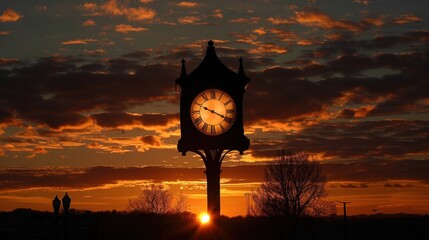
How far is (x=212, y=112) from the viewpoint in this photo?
18297mm

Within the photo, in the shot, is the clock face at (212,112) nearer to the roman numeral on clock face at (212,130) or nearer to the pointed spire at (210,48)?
the roman numeral on clock face at (212,130)

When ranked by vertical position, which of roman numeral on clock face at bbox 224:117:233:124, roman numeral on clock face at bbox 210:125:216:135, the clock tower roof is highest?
the clock tower roof

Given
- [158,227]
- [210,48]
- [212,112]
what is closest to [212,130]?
[212,112]

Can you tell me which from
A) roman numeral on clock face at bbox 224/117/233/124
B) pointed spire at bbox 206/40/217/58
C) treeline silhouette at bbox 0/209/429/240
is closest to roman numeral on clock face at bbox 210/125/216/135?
roman numeral on clock face at bbox 224/117/233/124

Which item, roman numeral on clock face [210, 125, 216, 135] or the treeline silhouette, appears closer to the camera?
roman numeral on clock face [210, 125, 216, 135]

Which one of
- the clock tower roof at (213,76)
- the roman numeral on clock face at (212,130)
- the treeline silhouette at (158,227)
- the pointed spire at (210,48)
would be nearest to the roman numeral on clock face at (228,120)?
the roman numeral on clock face at (212,130)

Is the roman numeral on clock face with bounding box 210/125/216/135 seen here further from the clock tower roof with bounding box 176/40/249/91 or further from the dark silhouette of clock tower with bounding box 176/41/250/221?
the clock tower roof with bounding box 176/40/249/91

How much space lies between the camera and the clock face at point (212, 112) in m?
18.3

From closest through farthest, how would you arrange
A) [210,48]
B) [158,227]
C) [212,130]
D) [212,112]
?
[212,112]
[212,130]
[210,48]
[158,227]

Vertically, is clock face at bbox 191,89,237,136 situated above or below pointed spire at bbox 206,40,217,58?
below

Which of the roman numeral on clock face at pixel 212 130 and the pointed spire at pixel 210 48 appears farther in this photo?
the pointed spire at pixel 210 48

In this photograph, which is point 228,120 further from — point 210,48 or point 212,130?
point 210,48

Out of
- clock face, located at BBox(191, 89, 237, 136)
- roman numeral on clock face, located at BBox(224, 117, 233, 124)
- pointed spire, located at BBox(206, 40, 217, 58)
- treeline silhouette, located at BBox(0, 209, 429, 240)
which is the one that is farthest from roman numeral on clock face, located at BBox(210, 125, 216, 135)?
treeline silhouette, located at BBox(0, 209, 429, 240)

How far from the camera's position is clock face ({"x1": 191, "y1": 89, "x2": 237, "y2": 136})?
18.3 metres
